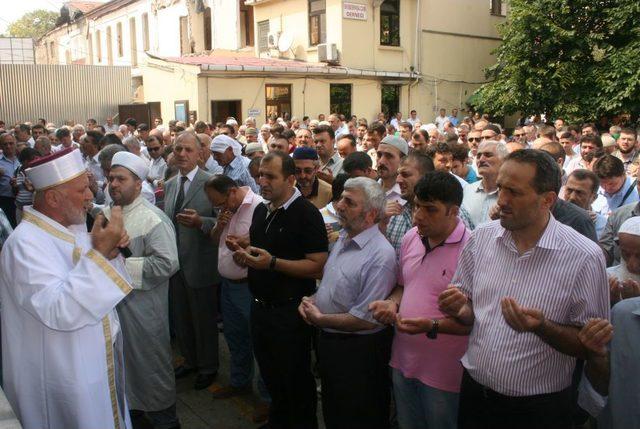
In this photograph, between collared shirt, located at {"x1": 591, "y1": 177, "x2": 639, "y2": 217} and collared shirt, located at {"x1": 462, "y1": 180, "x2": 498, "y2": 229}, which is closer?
collared shirt, located at {"x1": 462, "y1": 180, "x2": 498, "y2": 229}

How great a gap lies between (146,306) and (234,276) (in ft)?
2.33

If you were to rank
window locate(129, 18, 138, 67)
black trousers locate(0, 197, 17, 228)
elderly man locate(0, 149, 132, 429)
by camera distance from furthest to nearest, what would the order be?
window locate(129, 18, 138, 67) → black trousers locate(0, 197, 17, 228) → elderly man locate(0, 149, 132, 429)

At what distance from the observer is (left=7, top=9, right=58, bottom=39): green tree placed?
63.8m

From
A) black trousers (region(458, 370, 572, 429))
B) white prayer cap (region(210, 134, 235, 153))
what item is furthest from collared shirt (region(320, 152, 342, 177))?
black trousers (region(458, 370, 572, 429))

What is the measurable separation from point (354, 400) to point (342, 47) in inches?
708

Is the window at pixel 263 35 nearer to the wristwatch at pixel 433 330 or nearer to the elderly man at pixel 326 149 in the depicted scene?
the elderly man at pixel 326 149

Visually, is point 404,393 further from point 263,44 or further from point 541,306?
point 263,44

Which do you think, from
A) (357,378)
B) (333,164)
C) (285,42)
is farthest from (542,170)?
(285,42)

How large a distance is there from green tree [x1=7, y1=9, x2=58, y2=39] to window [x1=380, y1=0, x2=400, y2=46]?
181 feet

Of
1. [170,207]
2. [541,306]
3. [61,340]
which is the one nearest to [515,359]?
[541,306]

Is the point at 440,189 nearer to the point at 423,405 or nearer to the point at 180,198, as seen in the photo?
the point at 423,405

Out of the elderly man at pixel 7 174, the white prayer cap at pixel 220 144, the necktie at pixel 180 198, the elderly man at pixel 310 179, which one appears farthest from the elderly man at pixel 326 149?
the elderly man at pixel 7 174

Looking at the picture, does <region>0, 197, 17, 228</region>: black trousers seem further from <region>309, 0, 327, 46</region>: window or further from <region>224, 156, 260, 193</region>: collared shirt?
<region>309, 0, 327, 46</region>: window

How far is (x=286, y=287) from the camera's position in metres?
3.68
